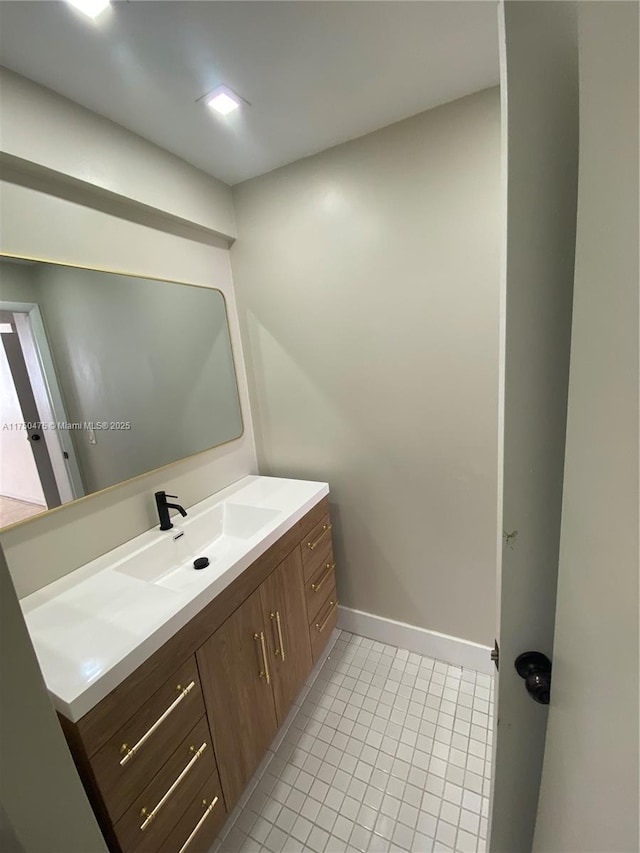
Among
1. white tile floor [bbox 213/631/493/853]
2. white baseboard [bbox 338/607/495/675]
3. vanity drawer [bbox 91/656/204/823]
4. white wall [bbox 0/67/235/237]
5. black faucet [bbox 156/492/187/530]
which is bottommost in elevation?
white tile floor [bbox 213/631/493/853]

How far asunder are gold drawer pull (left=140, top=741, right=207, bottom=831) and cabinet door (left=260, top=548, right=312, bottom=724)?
0.37 m

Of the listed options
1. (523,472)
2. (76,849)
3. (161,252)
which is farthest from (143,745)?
(161,252)

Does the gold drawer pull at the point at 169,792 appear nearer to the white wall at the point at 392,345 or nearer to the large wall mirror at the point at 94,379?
the large wall mirror at the point at 94,379

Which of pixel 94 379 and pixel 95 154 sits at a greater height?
pixel 95 154

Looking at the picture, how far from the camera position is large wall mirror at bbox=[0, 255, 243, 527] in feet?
3.44

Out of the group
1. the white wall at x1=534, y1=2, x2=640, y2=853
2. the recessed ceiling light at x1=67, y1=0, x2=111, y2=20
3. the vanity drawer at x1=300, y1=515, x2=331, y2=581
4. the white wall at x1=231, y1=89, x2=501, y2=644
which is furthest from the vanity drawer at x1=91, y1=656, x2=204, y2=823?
the recessed ceiling light at x1=67, y1=0, x2=111, y2=20

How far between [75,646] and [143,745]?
0.99ft

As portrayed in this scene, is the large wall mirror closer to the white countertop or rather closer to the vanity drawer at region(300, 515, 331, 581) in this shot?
the white countertop

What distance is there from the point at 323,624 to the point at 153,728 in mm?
990

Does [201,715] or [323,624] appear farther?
[323,624]

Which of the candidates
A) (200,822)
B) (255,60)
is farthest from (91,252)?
(200,822)

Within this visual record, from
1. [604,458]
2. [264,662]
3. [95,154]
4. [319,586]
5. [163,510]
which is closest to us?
[604,458]

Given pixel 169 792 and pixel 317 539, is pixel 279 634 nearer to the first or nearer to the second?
pixel 317 539

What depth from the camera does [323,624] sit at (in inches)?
68.1
